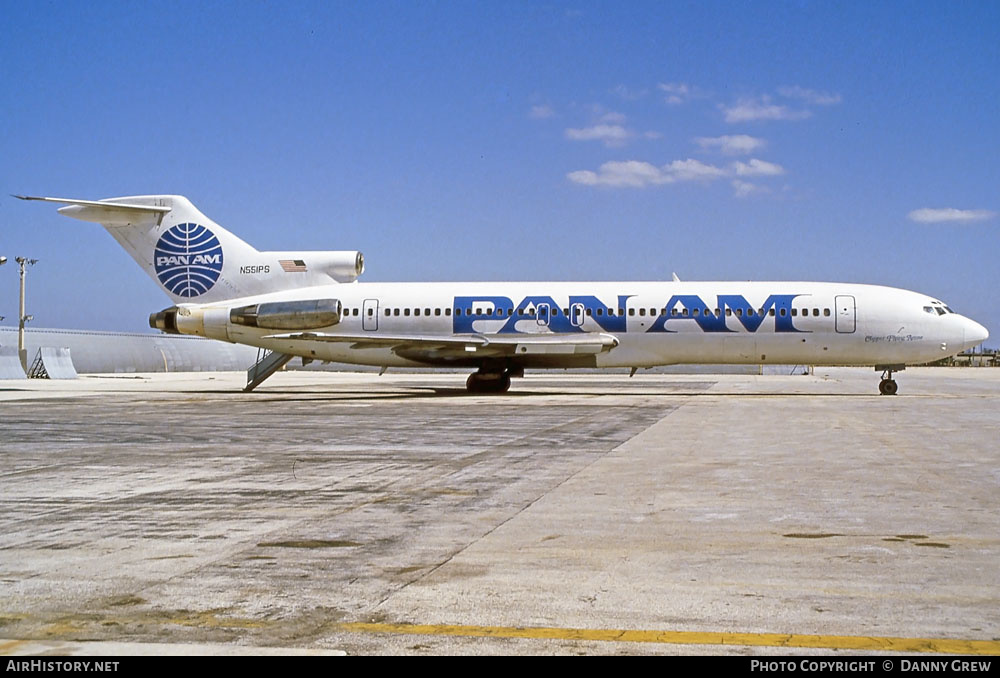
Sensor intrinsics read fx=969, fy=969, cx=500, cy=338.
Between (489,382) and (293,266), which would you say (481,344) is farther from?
(293,266)

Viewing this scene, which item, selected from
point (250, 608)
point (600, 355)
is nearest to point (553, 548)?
point (250, 608)

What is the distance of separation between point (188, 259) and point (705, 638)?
99.8ft

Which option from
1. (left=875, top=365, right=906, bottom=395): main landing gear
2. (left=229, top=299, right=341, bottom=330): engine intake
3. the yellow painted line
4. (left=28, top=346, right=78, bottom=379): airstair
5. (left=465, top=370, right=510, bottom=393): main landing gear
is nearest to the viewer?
the yellow painted line

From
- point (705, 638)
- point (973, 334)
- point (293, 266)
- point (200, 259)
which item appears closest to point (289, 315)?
point (293, 266)

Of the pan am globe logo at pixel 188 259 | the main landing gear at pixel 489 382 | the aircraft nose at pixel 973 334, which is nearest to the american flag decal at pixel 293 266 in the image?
the pan am globe logo at pixel 188 259

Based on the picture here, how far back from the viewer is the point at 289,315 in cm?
3158

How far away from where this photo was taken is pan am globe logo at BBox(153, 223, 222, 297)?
106ft

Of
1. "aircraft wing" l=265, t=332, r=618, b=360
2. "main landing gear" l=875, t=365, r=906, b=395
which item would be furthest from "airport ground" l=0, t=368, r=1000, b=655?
"main landing gear" l=875, t=365, r=906, b=395

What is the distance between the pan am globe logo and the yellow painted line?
29527 mm

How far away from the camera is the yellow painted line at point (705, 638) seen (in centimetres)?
445

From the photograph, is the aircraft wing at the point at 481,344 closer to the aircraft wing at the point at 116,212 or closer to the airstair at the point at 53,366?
the aircraft wing at the point at 116,212

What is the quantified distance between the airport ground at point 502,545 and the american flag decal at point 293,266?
18.4 m

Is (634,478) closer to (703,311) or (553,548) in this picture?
(553,548)

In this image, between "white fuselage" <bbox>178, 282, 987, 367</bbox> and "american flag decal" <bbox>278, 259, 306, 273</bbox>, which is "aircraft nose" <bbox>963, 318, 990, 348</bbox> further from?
"american flag decal" <bbox>278, 259, 306, 273</bbox>
